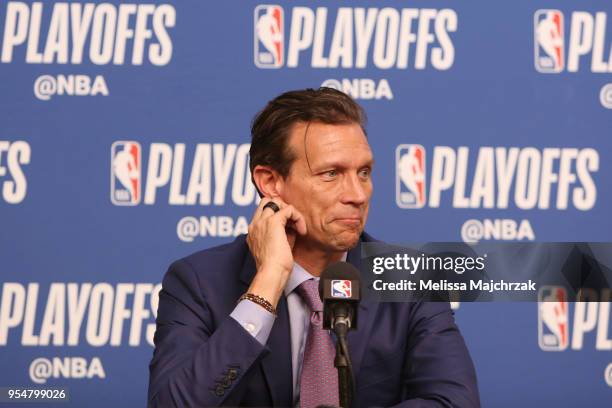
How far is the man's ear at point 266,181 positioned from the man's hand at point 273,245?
0.03m

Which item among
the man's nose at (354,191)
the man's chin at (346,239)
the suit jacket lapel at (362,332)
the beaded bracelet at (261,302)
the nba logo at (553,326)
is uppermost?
the man's nose at (354,191)

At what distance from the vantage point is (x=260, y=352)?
2.29 m

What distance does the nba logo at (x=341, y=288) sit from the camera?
1.92 m

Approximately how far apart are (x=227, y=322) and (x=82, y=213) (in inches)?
66.3

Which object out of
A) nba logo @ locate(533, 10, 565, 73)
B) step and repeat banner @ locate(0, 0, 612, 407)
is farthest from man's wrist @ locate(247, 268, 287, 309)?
nba logo @ locate(533, 10, 565, 73)

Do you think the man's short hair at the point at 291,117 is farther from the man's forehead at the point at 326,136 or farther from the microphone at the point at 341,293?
the microphone at the point at 341,293

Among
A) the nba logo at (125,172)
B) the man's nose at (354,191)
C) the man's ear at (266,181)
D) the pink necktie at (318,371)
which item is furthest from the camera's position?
the nba logo at (125,172)

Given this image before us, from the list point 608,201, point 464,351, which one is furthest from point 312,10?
point 464,351

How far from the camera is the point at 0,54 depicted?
12.7 feet

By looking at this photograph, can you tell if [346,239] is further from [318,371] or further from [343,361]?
[343,361]

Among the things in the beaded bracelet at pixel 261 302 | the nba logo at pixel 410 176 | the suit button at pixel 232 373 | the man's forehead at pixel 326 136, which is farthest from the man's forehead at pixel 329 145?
the nba logo at pixel 410 176

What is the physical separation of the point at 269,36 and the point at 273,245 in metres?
1.59

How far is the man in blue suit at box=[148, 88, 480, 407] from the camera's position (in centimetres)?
232

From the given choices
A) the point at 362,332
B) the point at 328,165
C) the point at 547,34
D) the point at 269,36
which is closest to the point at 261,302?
the point at 362,332
